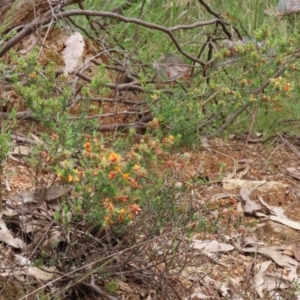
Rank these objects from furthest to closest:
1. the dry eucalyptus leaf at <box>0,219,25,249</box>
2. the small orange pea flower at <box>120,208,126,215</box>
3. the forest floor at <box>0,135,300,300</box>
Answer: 1. the forest floor at <box>0,135,300,300</box>
2. the dry eucalyptus leaf at <box>0,219,25,249</box>
3. the small orange pea flower at <box>120,208,126,215</box>

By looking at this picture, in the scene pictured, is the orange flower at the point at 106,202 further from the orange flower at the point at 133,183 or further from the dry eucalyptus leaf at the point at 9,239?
the dry eucalyptus leaf at the point at 9,239

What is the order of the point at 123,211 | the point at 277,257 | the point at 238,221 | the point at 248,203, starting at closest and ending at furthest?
the point at 123,211 → the point at 238,221 → the point at 277,257 → the point at 248,203

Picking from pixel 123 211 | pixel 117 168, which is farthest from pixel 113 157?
pixel 123 211

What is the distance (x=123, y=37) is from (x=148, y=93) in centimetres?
Result: 193

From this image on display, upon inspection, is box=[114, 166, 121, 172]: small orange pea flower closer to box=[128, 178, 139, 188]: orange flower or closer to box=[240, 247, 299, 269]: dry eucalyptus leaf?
box=[128, 178, 139, 188]: orange flower

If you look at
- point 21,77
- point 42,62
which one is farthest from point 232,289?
point 42,62

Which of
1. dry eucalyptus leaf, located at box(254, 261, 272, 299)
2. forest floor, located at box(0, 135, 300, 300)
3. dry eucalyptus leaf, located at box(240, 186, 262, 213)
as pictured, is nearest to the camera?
forest floor, located at box(0, 135, 300, 300)

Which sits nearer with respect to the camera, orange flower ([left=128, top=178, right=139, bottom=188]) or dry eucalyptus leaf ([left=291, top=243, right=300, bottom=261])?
orange flower ([left=128, top=178, right=139, bottom=188])

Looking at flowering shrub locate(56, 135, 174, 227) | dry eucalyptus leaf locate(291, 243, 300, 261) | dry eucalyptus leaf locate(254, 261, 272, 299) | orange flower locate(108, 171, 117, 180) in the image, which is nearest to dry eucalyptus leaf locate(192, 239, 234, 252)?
dry eucalyptus leaf locate(254, 261, 272, 299)

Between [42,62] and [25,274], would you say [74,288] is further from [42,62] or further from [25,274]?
[42,62]

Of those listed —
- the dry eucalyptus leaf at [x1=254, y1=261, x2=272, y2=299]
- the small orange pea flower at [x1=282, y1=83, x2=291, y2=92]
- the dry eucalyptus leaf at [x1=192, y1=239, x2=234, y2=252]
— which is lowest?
the dry eucalyptus leaf at [x1=254, y1=261, x2=272, y2=299]

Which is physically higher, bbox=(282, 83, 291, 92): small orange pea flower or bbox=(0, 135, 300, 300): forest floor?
bbox=(282, 83, 291, 92): small orange pea flower

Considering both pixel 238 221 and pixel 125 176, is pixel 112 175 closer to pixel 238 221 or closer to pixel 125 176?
pixel 125 176

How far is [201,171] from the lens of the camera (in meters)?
3.96
